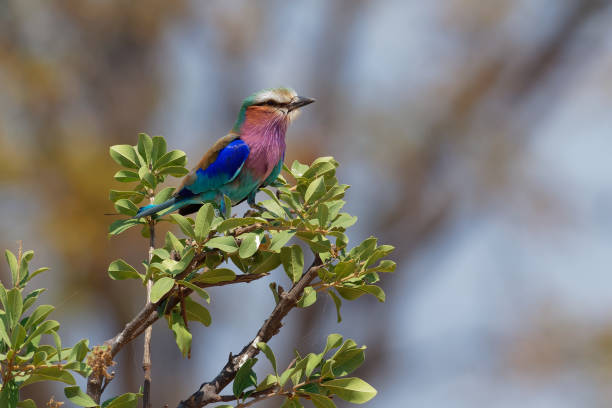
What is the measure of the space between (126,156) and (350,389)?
82 cm

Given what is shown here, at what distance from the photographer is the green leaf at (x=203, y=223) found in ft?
5.12

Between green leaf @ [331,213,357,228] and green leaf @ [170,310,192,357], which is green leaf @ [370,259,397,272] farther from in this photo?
green leaf @ [170,310,192,357]

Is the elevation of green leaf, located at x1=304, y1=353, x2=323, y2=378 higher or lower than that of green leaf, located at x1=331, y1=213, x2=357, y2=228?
A: lower

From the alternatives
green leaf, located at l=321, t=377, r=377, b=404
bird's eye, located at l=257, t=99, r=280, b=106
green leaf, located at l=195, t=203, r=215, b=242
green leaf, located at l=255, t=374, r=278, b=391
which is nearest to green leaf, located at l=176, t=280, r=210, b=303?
green leaf, located at l=195, t=203, r=215, b=242

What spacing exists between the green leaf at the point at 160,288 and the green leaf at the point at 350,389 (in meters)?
0.39

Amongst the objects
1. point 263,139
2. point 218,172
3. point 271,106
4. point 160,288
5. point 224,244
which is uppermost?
point 271,106

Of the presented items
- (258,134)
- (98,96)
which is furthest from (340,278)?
(98,96)

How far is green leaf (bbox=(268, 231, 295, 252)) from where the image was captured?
1568mm

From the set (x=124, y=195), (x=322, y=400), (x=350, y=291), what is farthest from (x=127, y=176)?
(x=322, y=400)

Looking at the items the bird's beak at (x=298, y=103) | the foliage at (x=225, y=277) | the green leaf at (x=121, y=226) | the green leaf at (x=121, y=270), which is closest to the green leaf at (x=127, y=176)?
the foliage at (x=225, y=277)

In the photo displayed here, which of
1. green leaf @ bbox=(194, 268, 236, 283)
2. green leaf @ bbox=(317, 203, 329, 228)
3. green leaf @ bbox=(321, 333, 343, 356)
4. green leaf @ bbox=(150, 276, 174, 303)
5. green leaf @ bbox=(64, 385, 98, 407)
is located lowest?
green leaf @ bbox=(64, 385, 98, 407)

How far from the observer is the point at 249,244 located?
5.10 feet

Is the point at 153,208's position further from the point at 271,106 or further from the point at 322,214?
the point at 271,106

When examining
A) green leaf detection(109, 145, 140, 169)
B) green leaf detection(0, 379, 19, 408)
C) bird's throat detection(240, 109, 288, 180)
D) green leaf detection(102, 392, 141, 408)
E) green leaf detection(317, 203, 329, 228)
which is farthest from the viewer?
bird's throat detection(240, 109, 288, 180)
